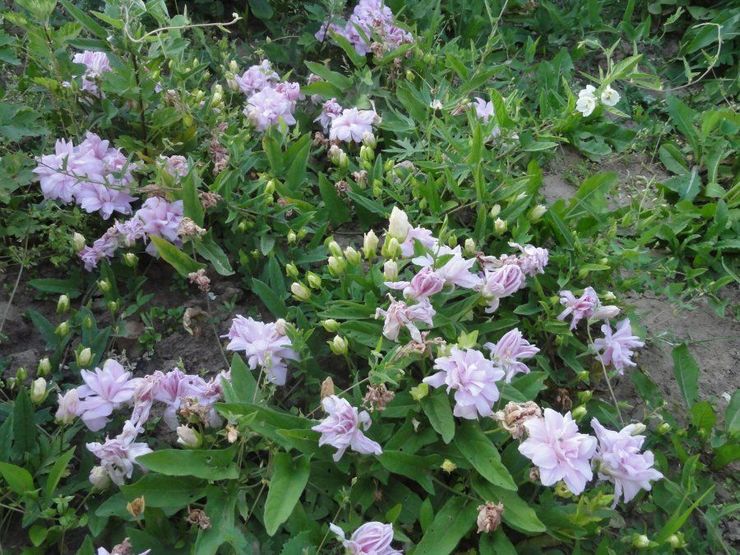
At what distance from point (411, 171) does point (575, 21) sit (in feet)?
5.55

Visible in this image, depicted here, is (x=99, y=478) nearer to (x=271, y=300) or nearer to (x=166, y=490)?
(x=166, y=490)

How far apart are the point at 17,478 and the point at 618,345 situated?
178 cm

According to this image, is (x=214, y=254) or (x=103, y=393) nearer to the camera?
(x=103, y=393)

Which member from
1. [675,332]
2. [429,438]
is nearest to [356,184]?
[429,438]

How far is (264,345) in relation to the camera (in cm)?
205

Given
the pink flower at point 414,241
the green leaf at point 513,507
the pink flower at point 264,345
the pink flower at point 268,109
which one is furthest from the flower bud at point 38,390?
the pink flower at point 268,109

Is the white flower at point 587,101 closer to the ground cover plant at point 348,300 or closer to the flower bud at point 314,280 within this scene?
the ground cover plant at point 348,300

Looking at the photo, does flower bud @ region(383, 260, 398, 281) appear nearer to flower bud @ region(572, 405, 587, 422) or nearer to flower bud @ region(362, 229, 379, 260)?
flower bud @ region(362, 229, 379, 260)

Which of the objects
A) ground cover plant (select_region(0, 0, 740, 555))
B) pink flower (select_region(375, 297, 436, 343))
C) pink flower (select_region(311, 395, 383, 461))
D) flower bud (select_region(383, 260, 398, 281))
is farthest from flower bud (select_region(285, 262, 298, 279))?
pink flower (select_region(311, 395, 383, 461))

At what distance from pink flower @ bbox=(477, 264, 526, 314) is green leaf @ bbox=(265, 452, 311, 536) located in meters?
0.72

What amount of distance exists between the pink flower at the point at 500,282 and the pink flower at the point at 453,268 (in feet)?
0.11

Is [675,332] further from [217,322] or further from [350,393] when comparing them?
[217,322]

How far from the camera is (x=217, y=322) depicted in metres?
2.41

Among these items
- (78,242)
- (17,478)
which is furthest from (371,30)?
(17,478)
